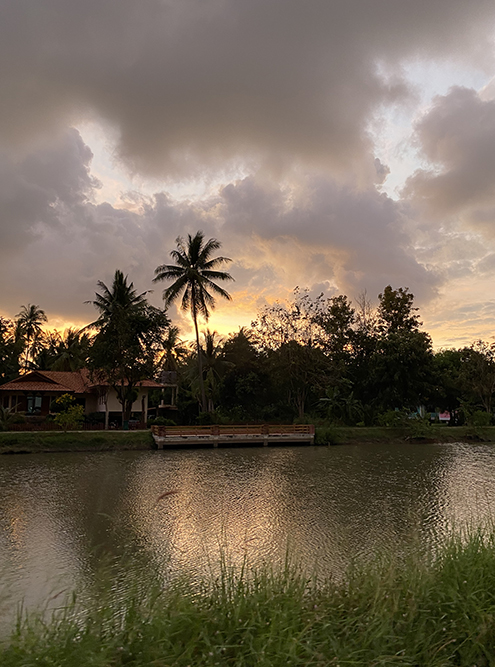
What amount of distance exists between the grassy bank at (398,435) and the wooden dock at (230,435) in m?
1.34

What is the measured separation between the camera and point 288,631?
3918 millimetres

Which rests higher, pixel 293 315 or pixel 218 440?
pixel 293 315

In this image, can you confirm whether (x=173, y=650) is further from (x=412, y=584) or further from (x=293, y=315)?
(x=293, y=315)

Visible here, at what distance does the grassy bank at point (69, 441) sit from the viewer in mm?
25031

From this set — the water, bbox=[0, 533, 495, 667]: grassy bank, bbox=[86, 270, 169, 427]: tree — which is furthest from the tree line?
bbox=[0, 533, 495, 667]: grassy bank

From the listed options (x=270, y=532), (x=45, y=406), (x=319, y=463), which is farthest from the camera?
(x=45, y=406)

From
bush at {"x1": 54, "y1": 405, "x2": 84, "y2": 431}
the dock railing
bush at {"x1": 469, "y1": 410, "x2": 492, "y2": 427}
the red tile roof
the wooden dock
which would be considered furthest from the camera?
the red tile roof

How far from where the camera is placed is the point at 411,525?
33.7 ft

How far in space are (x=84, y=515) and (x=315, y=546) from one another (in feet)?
19.4

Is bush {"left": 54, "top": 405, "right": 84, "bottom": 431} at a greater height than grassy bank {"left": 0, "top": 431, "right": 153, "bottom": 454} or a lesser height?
greater

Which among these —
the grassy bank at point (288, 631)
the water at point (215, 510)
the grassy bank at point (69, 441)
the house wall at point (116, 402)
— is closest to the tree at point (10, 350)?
the house wall at point (116, 402)

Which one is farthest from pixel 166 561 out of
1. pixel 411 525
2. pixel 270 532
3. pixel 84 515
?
pixel 411 525

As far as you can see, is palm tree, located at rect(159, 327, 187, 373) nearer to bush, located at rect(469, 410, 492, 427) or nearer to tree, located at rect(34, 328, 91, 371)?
tree, located at rect(34, 328, 91, 371)

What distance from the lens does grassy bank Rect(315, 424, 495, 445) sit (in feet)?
99.6
